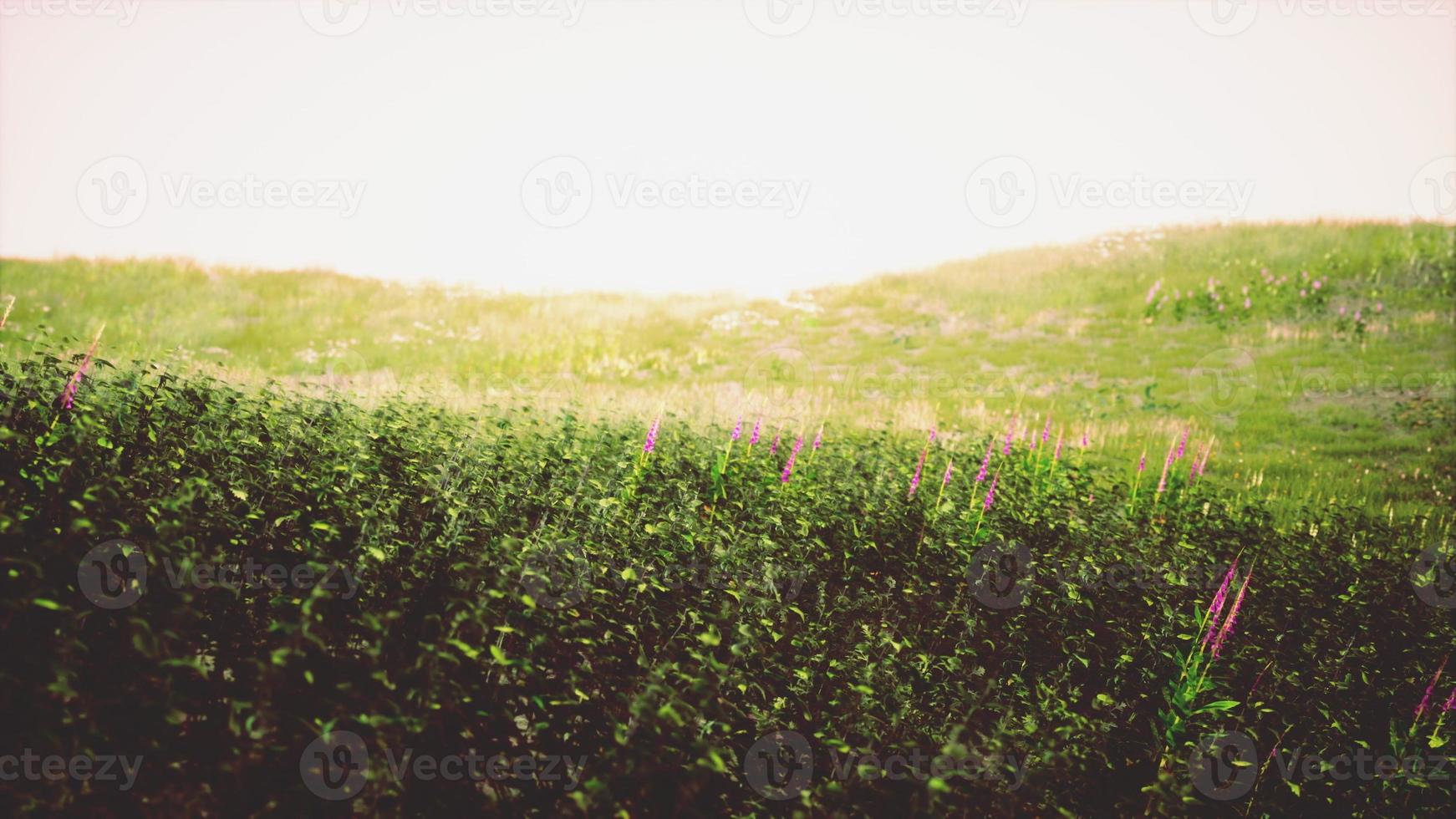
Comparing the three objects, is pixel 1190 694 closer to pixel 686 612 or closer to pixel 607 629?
pixel 686 612

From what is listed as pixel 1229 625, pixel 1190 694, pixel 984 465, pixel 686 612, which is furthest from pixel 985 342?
pixel 686 612

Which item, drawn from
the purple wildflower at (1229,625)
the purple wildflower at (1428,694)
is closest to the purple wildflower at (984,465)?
the purple wildflower at (1229,625)

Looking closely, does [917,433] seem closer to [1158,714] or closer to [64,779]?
[1158,714]

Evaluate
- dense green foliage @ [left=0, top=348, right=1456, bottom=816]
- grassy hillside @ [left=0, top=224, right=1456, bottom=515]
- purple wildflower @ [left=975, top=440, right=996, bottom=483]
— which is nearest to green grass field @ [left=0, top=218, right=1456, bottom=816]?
dense green foliage @ [left=0, top=348, right=1456, bottom=816]

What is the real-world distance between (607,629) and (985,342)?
57.6 ft

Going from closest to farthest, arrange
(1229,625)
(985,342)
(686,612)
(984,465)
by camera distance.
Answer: (686,612) < (1229,625) < (984,465) < (985,342)

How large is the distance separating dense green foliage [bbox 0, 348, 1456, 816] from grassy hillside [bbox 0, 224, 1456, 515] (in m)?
3.91

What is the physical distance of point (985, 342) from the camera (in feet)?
64.9

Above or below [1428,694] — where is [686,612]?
above

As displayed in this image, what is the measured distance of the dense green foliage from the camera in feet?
9.78

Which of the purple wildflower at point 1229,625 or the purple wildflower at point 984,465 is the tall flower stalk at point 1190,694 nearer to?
the purple wildflower at point 1229,625

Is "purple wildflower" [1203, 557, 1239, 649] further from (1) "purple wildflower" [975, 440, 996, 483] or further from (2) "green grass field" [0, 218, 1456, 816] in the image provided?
(1) "purple wildflower" [975, 440, 996, 483]

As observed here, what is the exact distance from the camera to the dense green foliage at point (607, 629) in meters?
2.98

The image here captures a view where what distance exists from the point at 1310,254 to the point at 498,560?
26.6m
